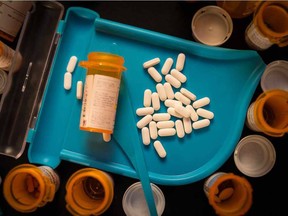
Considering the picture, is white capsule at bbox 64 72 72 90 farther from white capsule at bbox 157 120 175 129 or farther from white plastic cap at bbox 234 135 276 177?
white plastic cap at bbox 234 135 276 177

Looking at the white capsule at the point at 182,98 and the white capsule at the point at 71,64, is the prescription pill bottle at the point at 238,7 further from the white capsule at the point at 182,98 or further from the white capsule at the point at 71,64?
the white capsule at the point at 71,64

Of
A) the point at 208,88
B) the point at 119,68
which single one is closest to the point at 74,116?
the point at 119,68

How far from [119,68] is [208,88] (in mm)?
218

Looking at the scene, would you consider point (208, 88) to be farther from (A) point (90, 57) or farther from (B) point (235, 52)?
(A) point (90, 57)

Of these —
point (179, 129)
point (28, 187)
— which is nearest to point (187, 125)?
point (179, 129)

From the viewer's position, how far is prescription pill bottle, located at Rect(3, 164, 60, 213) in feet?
2.15

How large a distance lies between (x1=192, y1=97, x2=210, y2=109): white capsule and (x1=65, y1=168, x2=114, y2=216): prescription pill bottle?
25cm

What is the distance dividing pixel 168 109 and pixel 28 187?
354 millimetres

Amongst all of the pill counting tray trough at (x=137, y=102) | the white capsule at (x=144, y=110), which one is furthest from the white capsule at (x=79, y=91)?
the white capsule at (x=144, y=110)

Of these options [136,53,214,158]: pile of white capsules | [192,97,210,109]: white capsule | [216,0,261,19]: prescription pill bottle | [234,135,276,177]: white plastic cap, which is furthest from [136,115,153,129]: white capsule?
[216,0,261,19]: prescription pill bottle

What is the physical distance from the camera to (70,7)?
752mm

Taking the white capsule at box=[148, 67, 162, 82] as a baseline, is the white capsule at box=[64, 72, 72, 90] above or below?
below

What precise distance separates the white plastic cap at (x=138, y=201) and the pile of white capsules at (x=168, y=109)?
0.09 m

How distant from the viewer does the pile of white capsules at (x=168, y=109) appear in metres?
0.73
